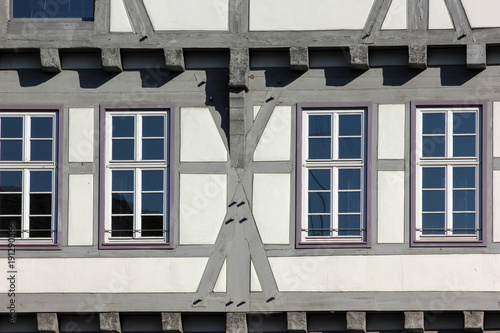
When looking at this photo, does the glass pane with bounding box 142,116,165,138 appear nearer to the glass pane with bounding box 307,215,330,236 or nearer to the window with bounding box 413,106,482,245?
the glass pane with bounding box 307,215,330,236

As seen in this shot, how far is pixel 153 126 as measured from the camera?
698 inches

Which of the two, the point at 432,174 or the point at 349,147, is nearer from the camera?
the point at 432,174

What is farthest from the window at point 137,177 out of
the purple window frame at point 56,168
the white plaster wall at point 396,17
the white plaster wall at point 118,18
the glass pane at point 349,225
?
the white plaster wall at point 396,17

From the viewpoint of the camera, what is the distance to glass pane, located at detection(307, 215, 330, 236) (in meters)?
17.4

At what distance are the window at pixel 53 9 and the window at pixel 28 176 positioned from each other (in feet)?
4.01

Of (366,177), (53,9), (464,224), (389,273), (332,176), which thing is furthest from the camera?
(53,9)

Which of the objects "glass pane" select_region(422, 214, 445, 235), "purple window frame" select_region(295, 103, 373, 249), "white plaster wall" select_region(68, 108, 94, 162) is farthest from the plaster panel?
"glass pane" select_region(422, 214, 445, 235)

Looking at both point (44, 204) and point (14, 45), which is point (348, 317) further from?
point (14, 45)

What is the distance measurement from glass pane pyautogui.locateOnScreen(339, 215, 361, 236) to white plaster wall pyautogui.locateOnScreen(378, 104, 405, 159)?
31.6 inches

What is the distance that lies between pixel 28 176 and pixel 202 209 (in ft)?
7.13

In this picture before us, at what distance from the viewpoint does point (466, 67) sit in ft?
57.3

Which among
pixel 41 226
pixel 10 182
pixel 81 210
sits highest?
pixel 10 182

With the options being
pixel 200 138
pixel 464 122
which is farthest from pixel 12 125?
pixel 464 122

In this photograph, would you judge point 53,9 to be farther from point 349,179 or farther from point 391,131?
point 391,131
